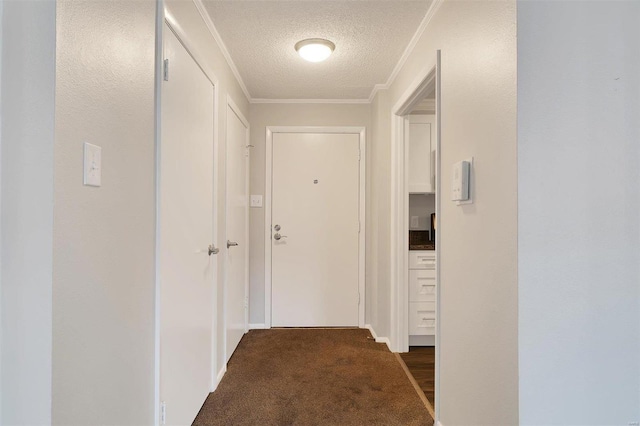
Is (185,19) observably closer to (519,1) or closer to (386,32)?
(386,32)

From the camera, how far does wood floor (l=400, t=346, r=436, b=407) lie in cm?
219

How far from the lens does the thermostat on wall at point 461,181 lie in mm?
1385

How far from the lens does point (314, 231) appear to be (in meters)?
3.31

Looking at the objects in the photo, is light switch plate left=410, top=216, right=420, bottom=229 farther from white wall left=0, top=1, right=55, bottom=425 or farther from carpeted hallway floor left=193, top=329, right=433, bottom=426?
white wall left=0, top=1, right=55, bottom=425

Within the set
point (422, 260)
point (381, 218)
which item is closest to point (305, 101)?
point (381, 218)

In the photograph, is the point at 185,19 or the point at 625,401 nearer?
the point at 625,401

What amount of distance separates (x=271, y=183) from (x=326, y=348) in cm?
164

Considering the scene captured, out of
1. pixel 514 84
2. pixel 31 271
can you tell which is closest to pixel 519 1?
pixel 514 84

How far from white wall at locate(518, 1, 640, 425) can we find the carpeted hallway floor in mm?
997

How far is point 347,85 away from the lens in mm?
2939

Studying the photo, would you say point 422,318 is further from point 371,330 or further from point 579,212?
point 579,212

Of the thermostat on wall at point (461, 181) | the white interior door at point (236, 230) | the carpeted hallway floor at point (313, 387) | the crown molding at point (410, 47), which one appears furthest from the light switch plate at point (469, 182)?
the white interior door at point (236, 230)

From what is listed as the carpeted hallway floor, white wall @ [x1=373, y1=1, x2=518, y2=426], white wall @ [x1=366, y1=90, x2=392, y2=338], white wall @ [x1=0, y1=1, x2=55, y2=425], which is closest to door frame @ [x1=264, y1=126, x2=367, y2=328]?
white wall @ [x1=366, y1=90, x2=392, y2=338]

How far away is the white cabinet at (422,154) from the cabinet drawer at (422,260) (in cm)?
64
